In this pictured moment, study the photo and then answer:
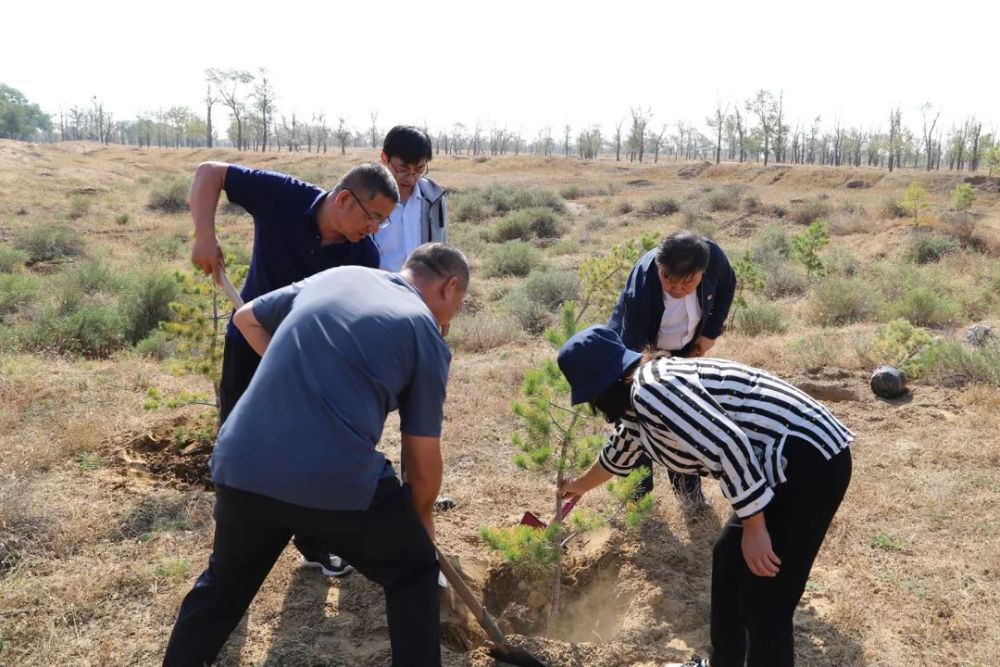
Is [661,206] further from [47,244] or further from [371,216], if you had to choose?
[371,216]

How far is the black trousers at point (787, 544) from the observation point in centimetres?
202

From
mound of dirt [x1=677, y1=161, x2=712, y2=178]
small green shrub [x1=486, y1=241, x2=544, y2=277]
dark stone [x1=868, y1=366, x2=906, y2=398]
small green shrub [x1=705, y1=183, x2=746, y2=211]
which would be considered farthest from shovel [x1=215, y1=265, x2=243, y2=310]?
mound of dirt [x1=677, y1=161, x2=712, y2=178]

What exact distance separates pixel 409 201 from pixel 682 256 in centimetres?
123

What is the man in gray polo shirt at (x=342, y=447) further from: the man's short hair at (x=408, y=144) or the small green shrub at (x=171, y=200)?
the small green shrub at (x=171, y=200)

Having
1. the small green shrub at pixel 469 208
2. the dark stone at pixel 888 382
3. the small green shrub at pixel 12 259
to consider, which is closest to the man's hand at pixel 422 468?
the dark stone at pixel 888 382

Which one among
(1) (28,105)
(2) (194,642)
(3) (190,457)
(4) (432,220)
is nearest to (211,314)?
(3) (190,457)

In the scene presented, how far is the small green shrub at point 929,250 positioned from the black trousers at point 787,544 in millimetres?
12964

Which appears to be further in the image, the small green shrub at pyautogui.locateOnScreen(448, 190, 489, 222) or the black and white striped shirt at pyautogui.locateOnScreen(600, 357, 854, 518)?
the small green shrub at pyautogui.locateOnScreen(448, 190, 489, 222)

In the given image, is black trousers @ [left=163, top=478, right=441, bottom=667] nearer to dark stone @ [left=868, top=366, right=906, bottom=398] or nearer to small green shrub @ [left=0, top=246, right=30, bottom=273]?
dark stone @ [left=868, top=366, right=906, bottom=398]

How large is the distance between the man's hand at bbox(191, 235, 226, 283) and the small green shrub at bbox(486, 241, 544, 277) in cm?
953

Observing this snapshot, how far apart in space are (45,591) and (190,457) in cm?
141

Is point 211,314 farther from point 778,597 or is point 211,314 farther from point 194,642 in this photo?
point 778,597

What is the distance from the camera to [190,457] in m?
4.18

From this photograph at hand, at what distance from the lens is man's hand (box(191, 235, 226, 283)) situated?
9.29ft
